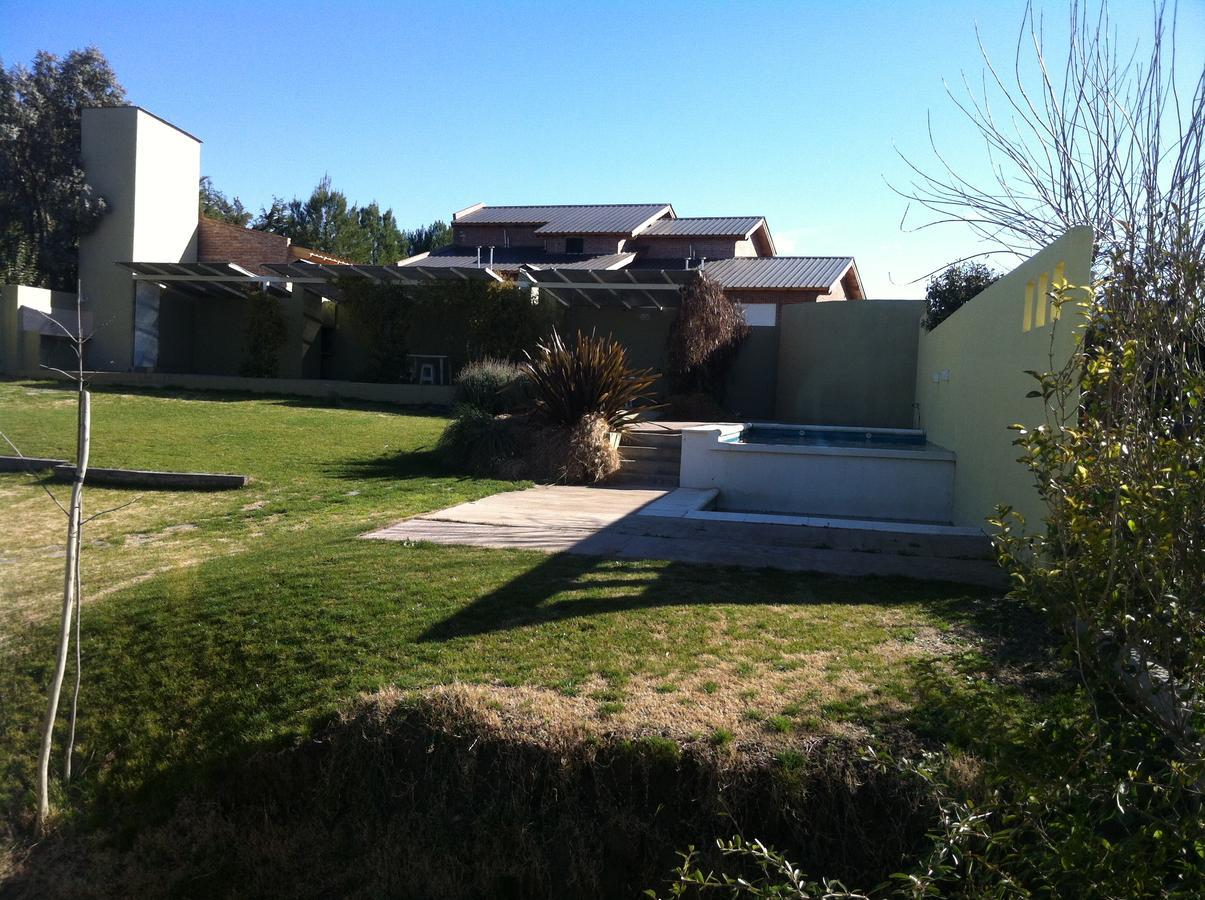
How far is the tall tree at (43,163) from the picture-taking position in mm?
26219

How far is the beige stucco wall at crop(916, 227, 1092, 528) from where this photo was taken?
6.18 metres

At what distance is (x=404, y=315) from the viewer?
2219 cm

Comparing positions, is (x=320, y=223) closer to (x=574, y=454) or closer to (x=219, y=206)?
(x=219, y=206)

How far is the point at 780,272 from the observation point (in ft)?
96.1

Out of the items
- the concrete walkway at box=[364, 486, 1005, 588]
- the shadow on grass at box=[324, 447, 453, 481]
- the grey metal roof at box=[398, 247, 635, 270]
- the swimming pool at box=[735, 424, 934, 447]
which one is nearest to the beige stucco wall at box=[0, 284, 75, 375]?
the grey metal roof at box=[398, 247, 635, 270]

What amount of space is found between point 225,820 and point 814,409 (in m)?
16.6

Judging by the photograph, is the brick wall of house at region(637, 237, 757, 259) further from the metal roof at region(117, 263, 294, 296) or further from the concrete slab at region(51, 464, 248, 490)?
the concrete slab at region(51, 464, 248, 490)

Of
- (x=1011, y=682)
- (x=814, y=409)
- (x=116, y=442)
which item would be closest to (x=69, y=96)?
(x=116, y=442)

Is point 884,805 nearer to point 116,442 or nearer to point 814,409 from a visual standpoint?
point 116,442

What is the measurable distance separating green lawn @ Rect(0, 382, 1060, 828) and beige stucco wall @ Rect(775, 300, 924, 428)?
12.8 metres

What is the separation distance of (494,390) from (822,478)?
5.32m

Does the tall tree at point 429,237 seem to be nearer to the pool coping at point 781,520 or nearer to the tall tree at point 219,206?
the tall tree at point 219,206

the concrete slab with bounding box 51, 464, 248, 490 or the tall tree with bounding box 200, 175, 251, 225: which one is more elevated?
the tall tree with bounding box 200, 175, 251, 225

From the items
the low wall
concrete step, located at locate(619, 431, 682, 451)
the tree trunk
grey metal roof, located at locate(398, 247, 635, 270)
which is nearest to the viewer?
the tree trunk
